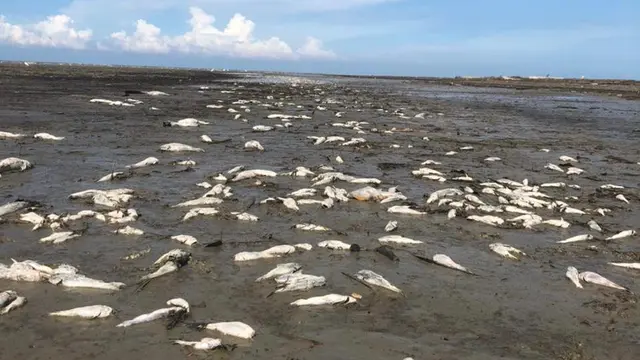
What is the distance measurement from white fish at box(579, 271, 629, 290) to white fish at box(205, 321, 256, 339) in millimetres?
4707

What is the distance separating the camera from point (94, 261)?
7094 millimetres

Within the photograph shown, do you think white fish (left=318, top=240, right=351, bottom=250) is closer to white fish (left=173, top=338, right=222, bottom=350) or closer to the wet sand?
the wet sand

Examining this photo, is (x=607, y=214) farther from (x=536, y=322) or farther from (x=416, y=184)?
(x=536, y=322)

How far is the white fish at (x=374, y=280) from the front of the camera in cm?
652

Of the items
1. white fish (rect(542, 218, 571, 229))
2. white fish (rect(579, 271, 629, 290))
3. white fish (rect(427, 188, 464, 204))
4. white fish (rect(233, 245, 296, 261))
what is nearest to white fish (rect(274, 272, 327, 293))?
white fish (rect(233, 245, 296, 261))

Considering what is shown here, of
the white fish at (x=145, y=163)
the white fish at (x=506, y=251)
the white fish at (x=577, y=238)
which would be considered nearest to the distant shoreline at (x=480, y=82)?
the white fish at (x=145, y=163)

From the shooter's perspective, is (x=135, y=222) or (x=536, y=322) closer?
(x=536, y=322)

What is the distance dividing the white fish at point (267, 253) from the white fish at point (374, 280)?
4.51 ft

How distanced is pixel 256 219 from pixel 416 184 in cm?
502

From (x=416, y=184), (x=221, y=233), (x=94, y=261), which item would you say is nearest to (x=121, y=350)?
(x=94, y=261)

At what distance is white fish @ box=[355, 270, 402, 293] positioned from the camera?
6523 millimetres

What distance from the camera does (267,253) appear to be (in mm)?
7559

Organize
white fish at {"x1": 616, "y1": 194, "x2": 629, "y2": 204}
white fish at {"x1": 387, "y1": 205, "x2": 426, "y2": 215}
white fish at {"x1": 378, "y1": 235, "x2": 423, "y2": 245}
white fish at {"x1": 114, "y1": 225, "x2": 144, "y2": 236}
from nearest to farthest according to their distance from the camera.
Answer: white fish at {"x1": 114, "y1": 225, "x2": 144, "y2": 236} < white fish at {"x1": 378, "y1": 235, "x2": 423, "y2": 245} < white fish at {"x1": 387, "y1": 205, "x2": 426, "y2": 215} < white fish at {"x1": 616, "y1": 194, "x2": 629, "y2": 204}

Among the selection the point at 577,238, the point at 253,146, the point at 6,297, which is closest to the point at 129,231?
the point at 6,297
